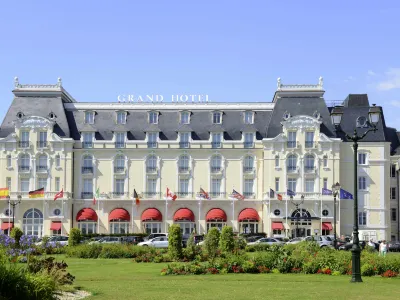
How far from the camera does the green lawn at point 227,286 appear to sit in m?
27.3

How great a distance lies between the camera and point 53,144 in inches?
3410

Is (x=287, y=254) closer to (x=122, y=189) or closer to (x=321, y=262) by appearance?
(x=321, y=262)

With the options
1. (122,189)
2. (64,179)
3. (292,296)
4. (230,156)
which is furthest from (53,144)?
(292,296)

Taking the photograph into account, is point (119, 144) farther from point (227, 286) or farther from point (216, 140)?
point (227, 286)

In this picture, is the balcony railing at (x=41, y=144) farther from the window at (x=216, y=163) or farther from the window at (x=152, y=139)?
the window at (x=216, y=163)

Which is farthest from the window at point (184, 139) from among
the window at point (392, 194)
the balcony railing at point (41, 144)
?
the window at point (392, 194)

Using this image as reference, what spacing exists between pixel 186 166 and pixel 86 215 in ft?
43.5

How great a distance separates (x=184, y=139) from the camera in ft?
291

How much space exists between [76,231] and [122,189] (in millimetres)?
27404

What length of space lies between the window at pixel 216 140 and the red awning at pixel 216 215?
304 inches

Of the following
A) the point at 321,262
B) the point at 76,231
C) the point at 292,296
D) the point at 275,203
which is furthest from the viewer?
the point at 275,203

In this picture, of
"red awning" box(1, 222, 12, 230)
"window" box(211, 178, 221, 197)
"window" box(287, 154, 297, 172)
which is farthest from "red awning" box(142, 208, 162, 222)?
"window" box(287, 154, 297, 172)

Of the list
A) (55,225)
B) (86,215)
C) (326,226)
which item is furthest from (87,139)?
(326,226)

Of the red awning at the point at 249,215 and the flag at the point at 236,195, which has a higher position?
the flag at the point at 236,195
